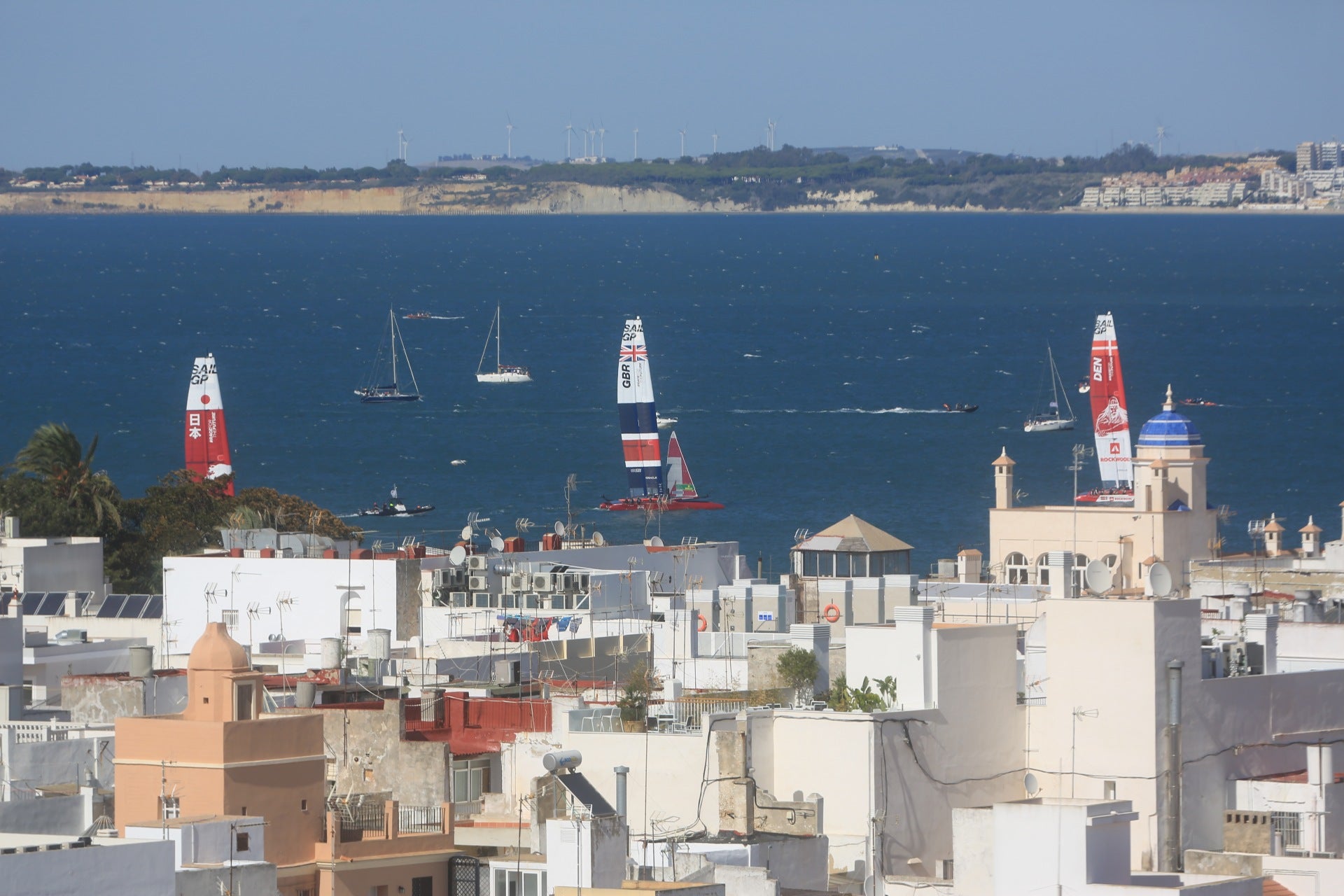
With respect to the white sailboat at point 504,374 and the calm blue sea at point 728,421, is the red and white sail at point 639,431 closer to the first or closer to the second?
the calm blue sea at point 728,421

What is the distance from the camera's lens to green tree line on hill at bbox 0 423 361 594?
56125 millimetres

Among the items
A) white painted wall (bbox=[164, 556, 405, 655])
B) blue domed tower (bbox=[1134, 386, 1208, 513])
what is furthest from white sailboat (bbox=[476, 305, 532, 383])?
white painted wall (bbox=[164, 556, 405, 655])

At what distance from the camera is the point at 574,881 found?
19266 millimetres

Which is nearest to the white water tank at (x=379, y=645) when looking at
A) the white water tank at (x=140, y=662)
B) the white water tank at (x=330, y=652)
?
the white water tank at (x=330, y=652)

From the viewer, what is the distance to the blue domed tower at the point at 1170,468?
47375 mm

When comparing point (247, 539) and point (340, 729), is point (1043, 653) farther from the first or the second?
point (247, 539)

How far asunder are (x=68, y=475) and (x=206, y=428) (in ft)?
42.0

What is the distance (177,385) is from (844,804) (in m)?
136

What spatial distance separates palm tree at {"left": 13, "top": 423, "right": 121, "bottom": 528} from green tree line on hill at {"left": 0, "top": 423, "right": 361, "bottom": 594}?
15 mm

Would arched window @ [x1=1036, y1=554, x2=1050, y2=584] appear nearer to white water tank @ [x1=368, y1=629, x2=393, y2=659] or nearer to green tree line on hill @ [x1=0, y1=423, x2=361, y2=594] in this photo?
white water tank @ [x1=368, y1=629, x2=393, y2=659]

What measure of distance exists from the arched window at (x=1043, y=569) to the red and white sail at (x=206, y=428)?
29971mm

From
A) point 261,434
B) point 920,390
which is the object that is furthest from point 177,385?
point 920,390

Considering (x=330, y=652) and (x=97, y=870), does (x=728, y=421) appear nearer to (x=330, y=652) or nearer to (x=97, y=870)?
(x=330, y=652)

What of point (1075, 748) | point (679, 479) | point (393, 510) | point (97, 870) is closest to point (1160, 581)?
point (1075, 748)
